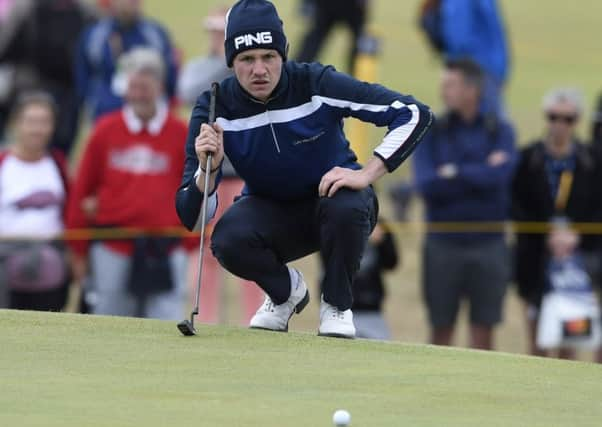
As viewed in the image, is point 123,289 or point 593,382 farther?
point 123,289

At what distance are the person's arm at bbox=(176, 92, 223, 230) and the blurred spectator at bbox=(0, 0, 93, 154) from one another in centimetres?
649

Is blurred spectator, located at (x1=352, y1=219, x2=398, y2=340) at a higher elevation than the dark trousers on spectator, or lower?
higher

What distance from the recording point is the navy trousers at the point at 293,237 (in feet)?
26.5

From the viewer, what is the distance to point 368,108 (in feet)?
26.4

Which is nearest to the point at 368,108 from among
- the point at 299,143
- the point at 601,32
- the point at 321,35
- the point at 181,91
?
the point at 299,143

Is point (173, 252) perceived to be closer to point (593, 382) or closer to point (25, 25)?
point (25, 25)

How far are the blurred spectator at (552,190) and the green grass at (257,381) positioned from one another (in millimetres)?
4351

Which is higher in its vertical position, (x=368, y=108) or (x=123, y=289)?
(x=368, y=108)

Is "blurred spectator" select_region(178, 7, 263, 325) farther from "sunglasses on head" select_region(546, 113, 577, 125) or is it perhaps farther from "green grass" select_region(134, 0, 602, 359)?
"green grass" select_region(134, 0, 602, 359)

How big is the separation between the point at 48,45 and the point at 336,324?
7.17 meters

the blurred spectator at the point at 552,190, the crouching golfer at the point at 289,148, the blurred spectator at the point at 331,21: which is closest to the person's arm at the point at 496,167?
the blurred spectator at the point at 552,190

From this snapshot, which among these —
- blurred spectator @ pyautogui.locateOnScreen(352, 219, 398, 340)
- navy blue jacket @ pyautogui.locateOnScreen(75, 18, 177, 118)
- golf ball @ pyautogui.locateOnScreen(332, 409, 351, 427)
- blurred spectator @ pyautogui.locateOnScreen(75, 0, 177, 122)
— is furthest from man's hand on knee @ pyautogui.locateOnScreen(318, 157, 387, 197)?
navy blue jacket @ pyautogui.locateOnScreen(75, 18, 177, 118)

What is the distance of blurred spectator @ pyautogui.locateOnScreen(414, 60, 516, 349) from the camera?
11805 millimetres

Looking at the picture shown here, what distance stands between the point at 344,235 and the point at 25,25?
7516mm
